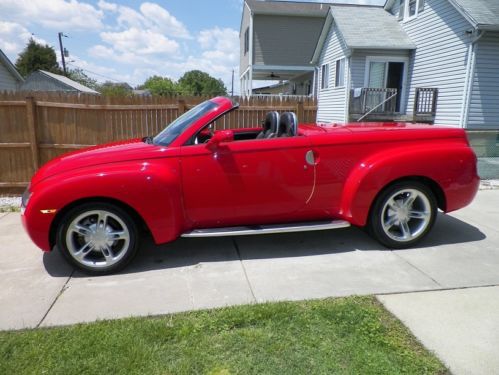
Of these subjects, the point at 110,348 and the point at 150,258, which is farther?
the point at 150,258

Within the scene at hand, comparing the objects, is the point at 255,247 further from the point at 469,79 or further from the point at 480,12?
the point at 480,12

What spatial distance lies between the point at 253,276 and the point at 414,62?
48.8ft

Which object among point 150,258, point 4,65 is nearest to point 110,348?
point 150,258

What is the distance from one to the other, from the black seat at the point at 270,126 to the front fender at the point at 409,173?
1031mm

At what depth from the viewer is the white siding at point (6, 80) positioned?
21173 mm

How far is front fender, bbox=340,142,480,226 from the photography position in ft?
13.3

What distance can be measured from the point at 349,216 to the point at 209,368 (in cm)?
231

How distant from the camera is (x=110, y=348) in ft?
8.59

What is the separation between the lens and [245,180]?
12.8 ft

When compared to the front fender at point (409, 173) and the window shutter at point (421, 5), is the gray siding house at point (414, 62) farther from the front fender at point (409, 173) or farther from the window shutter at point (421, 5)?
the front fender at point (409, 173)

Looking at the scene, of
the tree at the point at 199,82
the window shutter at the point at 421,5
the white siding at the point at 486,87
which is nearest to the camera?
the white siding at the point at 486,87

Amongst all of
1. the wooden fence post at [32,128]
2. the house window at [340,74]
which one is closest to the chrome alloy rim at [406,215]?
the wooden fence post at [32,128]

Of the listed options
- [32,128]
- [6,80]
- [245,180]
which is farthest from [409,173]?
[6,80]

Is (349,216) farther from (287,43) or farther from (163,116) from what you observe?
(287,43)
